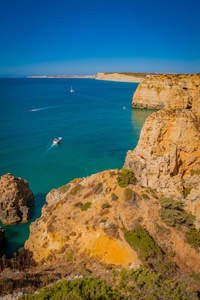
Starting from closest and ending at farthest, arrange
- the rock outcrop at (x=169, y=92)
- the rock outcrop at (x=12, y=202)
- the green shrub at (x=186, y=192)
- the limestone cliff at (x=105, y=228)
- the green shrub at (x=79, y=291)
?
the green shrub at (x=79, y=291) < the limestone cliff at (x=105, y=228) < the rock outcrop at (x=12, y=202) < the green shrub at (x=186, y=192) < the rock outcrop at (x=169, y=92)

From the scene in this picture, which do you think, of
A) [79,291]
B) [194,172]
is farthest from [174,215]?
[194,172]

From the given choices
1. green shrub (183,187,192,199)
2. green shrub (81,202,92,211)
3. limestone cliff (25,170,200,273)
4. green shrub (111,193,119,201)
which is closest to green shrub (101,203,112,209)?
limestone cliff (25,170,200,273)

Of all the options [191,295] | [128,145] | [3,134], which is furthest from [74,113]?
[191,295]

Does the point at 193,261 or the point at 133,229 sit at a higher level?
the point at 133,229

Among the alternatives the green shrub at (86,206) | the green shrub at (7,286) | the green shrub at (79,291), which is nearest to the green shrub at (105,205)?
the green shrub at (86,206)

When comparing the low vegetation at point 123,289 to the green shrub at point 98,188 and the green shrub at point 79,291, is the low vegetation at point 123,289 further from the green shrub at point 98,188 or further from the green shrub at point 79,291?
the green shrub at point 98,188

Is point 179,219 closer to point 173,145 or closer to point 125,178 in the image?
point 125,178

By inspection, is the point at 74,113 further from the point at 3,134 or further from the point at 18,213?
the point at 18,213
